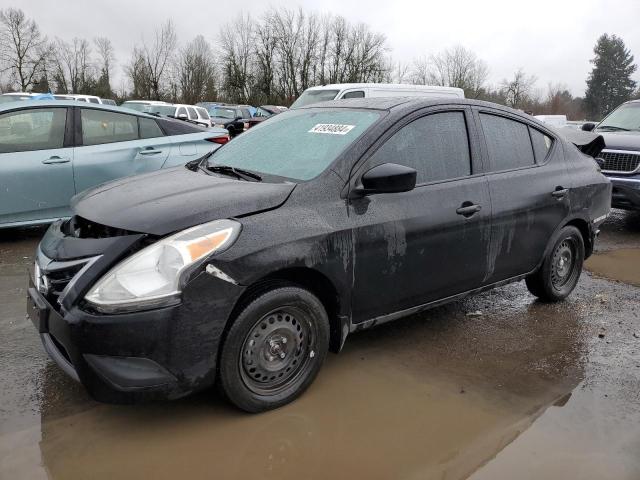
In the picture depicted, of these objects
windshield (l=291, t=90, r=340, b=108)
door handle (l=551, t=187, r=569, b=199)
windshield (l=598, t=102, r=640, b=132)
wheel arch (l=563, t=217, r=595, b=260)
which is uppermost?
windshield (l=291, t=90, r=340, b=108)

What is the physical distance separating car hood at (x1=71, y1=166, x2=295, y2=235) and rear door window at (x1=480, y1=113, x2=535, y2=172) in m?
1.71

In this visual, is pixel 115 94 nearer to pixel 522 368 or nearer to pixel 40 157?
pixel 40 157

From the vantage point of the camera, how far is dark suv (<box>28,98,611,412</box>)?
2488 millimetres

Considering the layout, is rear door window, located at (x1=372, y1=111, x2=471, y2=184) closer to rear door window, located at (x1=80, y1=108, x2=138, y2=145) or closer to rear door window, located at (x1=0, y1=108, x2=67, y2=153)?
rear door window, located at (x1=80, y1=108, x2=138, y2=145)

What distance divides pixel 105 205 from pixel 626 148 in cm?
740

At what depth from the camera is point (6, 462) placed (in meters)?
2.47

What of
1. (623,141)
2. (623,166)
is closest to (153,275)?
(623,166)

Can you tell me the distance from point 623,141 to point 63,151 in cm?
746

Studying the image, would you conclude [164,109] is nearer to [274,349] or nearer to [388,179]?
[388,179]

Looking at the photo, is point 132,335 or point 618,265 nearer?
point 132,335

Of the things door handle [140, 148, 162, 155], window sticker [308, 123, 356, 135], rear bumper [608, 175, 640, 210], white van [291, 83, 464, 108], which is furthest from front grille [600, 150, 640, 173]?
door handle [140, 148, 162, 155]

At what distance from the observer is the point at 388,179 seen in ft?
9.80

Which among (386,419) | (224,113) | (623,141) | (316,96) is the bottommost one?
(386,419)

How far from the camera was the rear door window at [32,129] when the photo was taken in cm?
576
